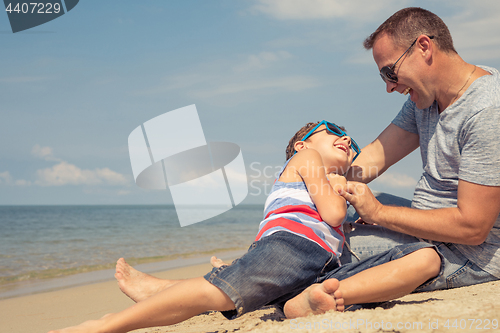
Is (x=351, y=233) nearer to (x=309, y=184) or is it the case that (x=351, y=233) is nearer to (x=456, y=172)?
(x=309, y=184)

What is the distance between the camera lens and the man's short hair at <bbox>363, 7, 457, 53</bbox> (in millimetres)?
2135

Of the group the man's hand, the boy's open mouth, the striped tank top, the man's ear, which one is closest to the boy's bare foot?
the striped tank top

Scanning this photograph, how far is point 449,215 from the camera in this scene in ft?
6.28

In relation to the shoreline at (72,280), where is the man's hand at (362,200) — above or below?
above

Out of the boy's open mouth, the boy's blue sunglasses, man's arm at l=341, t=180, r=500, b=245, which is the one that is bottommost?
man's arm at l=341, t=180, r=500, b=245

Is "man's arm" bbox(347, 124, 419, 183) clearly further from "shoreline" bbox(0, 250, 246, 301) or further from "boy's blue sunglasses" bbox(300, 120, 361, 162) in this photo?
"shoreline" bbox(0, 250, 246, 301)

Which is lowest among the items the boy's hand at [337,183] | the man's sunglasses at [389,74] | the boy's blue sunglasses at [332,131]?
the boy's hand at [337,183]

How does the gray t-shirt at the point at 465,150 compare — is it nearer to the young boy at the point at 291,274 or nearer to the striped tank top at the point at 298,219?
the young boy at the point at 291,274

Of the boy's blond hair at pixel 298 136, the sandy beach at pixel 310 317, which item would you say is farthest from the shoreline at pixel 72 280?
the boy's blond hair at pixel 298 136

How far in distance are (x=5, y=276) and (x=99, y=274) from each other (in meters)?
1.24

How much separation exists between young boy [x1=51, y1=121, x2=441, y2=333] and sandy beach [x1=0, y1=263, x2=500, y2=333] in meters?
0.11

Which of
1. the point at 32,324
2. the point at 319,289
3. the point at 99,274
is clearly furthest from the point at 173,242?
the point at 319,289

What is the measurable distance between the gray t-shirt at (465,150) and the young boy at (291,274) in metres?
0.43

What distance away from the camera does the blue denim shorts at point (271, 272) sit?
1732mm
